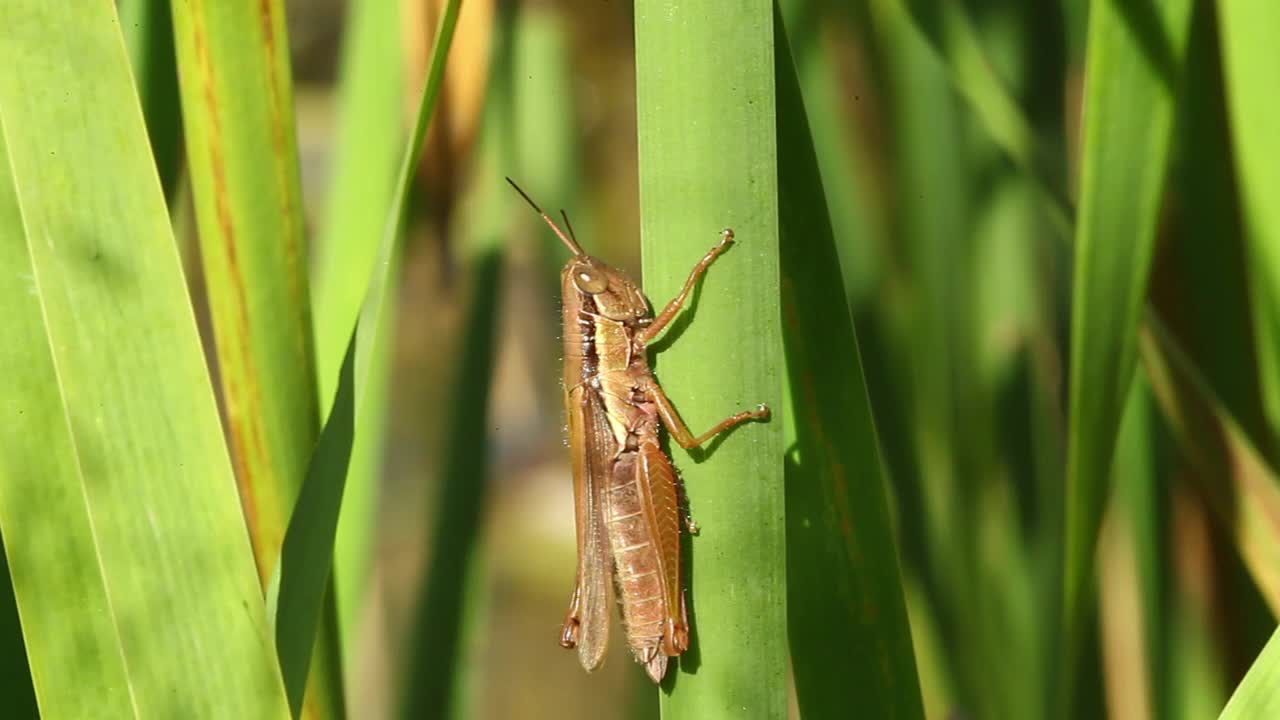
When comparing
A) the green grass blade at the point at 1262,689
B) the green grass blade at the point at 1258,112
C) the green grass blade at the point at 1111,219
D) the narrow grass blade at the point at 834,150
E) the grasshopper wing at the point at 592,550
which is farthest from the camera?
the grasshopper wing at the point at 592,550

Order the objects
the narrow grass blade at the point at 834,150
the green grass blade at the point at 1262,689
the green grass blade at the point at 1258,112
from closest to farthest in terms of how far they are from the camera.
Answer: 1. the green grass blade at the point at 1262,689
2. the green grass blade at the point at 1258,112
3. the narrow grass blade at the point at 834,150

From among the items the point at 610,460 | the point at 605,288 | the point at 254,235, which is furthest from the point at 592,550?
the point at 254,235

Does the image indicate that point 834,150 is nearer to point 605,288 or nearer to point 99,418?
point 605,288

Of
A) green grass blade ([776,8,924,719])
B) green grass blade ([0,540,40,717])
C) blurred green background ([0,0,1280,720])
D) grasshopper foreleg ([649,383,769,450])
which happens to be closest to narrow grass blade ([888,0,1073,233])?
blurred green background ([0,0,1280,720])

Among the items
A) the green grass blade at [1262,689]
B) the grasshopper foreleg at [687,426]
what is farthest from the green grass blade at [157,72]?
the green grass blade at [1262,689]

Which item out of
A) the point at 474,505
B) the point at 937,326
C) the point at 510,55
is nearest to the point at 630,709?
the point at 474,505

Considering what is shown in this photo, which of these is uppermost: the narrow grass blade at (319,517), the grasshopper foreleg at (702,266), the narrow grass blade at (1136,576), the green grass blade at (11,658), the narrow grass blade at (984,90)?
the narrow grass blade at (984,90)

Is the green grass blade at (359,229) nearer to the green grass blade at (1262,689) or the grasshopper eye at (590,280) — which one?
the grasshopper eye at (590,280)
